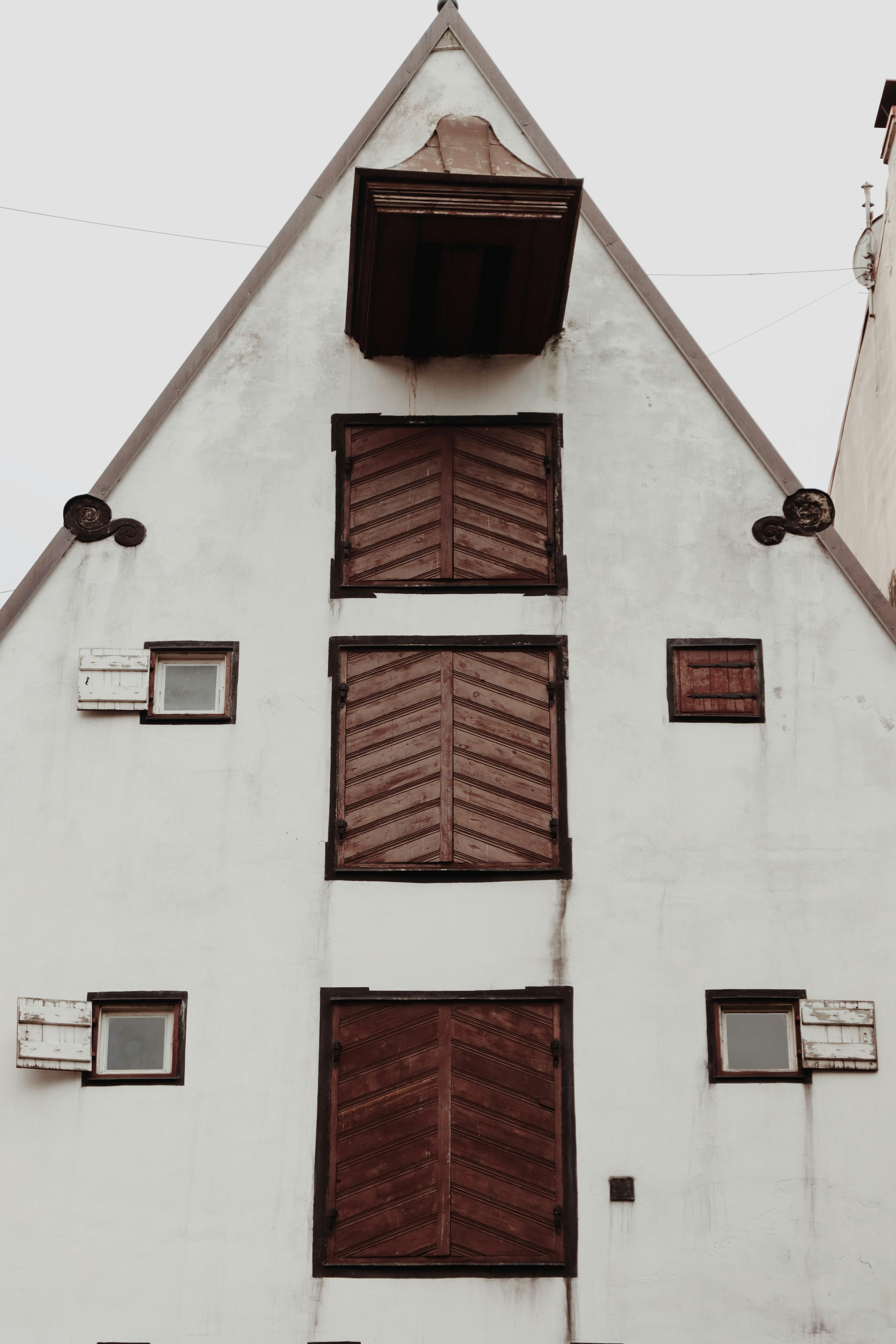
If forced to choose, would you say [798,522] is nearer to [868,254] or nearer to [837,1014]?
[837,1014]

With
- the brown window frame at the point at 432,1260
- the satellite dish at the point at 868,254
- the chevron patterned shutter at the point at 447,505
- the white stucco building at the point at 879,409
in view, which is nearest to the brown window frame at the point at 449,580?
the chevron patterned shutter at the point at 447,505

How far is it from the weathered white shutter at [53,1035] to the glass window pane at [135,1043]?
21 cm

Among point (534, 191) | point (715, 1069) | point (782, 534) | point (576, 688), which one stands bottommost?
point (715, 1069)

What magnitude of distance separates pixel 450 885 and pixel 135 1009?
2.58 metres

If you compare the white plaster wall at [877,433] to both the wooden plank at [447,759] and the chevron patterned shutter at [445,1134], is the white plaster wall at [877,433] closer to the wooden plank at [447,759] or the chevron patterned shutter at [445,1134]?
the wooden plank at [447,759]

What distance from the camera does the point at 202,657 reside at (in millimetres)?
13430

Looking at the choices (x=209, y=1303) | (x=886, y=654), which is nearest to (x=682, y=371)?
(x=886, y=654)

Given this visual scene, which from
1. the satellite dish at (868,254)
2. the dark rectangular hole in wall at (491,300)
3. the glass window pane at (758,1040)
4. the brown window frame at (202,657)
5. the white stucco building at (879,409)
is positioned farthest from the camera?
the satellite dish at (868,254)

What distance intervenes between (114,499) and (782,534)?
562 centimetres

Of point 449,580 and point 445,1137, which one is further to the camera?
point 449,580

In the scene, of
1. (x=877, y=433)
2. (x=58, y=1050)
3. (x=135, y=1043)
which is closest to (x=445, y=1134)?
(x=135, y=1043)

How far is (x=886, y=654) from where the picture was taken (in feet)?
43.7

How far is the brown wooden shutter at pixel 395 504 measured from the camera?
13.6 metres

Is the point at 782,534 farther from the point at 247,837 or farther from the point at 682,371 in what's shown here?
the point at 247,837
